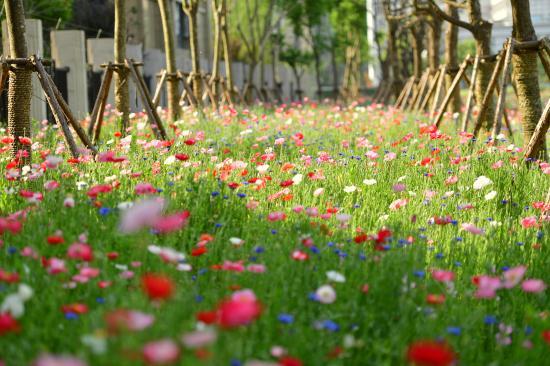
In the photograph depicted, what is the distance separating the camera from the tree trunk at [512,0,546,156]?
8.06 metres

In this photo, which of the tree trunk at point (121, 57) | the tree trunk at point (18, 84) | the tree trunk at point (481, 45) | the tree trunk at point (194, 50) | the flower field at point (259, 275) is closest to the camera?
the flower field at point (259, 275)

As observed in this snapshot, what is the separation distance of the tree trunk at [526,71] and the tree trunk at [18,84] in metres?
5.01

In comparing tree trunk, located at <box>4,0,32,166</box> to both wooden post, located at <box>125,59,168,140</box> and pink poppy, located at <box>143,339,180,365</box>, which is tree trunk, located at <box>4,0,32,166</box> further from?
pink poppy, located at <box>143,339,180,365</box>

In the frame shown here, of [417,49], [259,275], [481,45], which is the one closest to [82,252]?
[259,275]

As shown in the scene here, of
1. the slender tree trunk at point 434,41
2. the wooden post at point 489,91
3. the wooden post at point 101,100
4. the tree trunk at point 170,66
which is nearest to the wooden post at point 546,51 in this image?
the wooden post at point 489,91

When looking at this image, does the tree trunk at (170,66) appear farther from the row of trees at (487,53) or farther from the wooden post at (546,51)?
the wooden post at (546,51)

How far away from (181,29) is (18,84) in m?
31.9

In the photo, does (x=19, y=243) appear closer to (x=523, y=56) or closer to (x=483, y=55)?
(x=523, y=56)

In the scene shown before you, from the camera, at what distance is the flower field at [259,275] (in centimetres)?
238

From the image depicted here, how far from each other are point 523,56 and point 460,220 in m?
3.73

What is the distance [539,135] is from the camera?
6.93 m

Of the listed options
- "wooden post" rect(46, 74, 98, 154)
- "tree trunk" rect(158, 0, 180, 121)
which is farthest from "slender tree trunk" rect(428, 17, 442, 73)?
"wooden post" rect(46, 74, 98, 154)

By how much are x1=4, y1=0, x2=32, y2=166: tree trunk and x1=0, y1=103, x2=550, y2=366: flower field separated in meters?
0.93

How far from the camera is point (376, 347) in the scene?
2859mm
